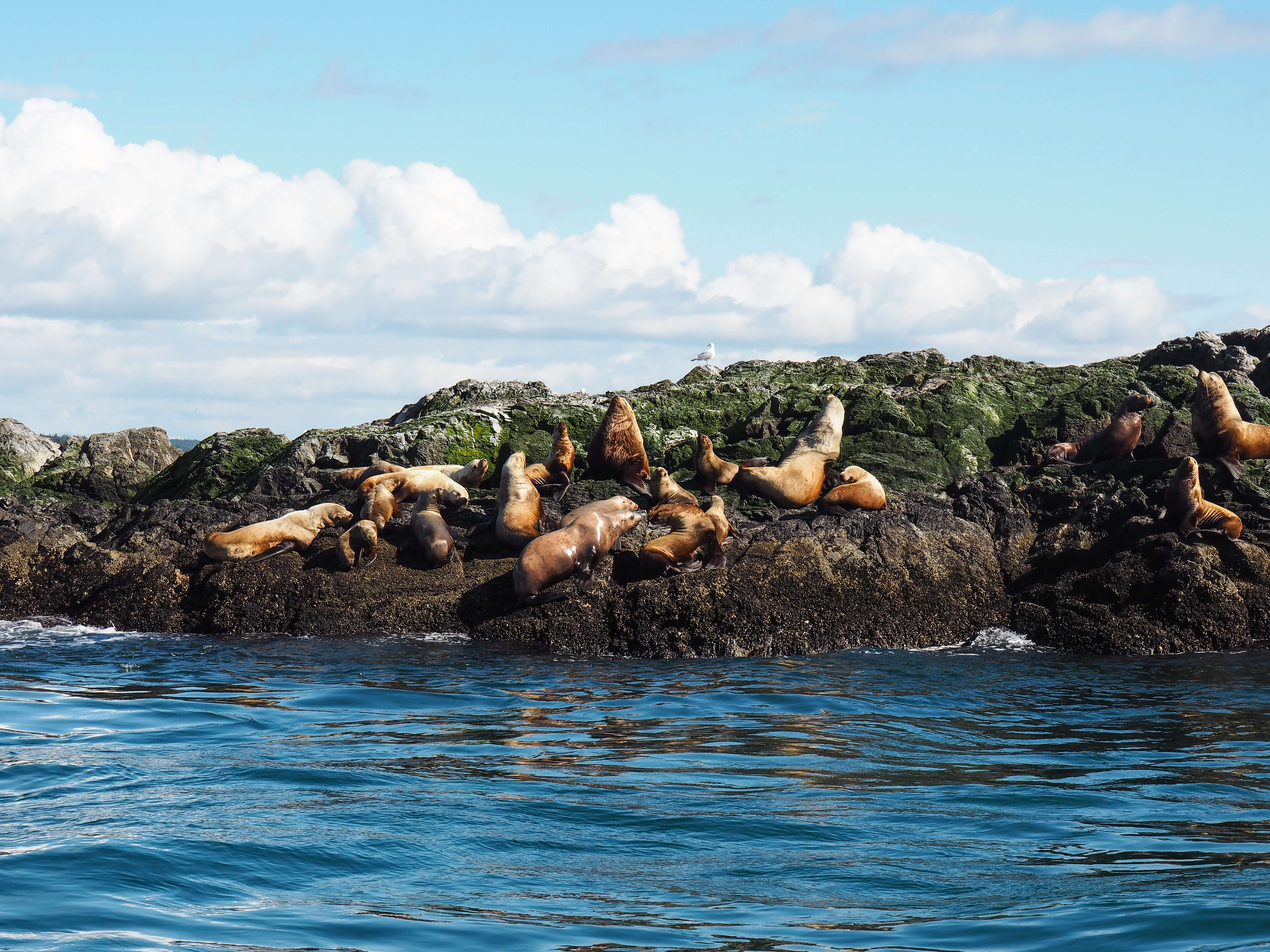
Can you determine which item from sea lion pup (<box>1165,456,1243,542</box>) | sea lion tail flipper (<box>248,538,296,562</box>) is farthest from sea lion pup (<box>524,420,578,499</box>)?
sea lion pup (<box>1165,456,1243,542</box>)

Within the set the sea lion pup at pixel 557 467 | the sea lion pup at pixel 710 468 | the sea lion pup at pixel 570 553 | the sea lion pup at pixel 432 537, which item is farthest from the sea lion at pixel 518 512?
the sea lion pup at pixel 710 468

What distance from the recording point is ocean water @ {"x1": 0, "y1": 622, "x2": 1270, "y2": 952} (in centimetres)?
467

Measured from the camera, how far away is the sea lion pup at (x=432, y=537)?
12438mm

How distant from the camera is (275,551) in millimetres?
12766

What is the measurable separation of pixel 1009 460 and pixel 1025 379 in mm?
2455

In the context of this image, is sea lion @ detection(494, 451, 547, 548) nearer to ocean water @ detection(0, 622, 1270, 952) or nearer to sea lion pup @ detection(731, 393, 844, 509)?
ocean water @ detection(0, 622, 1270, 952)

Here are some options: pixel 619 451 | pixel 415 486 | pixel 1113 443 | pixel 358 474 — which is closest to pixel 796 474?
pixel 619 451

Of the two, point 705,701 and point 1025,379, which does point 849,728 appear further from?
point 1025,379

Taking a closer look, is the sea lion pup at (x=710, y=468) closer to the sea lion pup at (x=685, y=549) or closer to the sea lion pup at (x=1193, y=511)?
the sea lion pup at (x=685, y=549)

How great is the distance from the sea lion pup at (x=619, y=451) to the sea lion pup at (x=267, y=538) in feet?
10.8

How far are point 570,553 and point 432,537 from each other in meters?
1.54

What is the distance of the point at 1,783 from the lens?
6.67 meters

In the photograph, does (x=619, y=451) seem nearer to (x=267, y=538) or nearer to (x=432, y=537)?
(x=432, y=537)

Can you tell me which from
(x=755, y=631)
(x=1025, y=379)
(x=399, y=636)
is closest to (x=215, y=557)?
(x=399, y=636)
